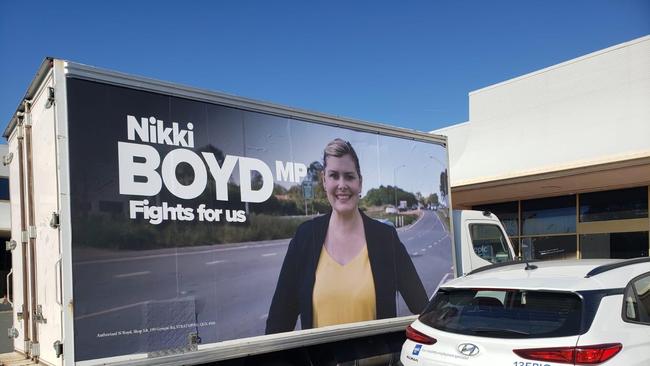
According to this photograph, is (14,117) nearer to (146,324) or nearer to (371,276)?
(146,324)

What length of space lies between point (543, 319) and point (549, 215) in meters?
12.7

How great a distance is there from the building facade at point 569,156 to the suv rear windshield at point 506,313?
834 centimetres

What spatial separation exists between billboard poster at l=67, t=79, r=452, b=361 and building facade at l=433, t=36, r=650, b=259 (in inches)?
285

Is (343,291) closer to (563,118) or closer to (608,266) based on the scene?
(608,266)

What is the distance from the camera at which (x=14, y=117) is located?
527 cm

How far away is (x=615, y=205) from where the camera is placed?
44.7 ft

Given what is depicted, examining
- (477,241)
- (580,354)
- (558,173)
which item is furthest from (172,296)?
(558,173)

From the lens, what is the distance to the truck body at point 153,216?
412 cm

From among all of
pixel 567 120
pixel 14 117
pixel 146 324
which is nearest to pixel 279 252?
pixel 146 324

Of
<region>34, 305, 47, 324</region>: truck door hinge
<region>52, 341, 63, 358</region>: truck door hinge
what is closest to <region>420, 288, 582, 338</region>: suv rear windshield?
<region>52, 341, 63, 358</region>: truck door hinge

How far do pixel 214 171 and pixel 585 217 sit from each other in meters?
12.2

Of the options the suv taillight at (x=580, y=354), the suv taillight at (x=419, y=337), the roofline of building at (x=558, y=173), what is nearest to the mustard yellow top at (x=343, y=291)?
the suv taillight at (x=419, y=337)

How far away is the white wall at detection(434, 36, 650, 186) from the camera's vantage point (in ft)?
39.8

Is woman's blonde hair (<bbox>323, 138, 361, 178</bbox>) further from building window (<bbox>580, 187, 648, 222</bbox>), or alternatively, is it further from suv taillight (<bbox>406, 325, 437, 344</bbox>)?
building window (<bbox>580, 187, 648, 222</bbox>)
